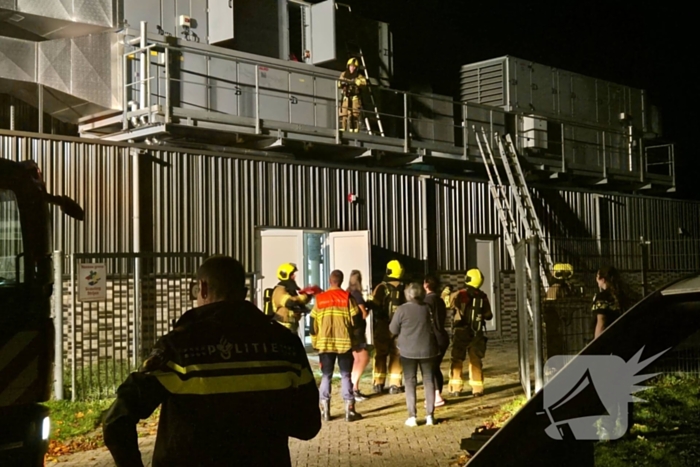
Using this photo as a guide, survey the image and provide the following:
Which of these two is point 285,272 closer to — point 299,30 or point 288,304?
point 288,304

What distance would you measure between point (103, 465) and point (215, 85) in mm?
9352

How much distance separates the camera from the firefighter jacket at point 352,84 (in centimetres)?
1722

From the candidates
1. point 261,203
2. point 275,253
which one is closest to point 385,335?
point 275,253

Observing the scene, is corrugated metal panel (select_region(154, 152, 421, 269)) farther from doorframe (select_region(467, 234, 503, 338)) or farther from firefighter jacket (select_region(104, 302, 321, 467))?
firefighter jacket (select_region(104, 302, 321, 467))

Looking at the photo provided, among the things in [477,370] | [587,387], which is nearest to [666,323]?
[587,387]

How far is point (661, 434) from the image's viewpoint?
234cm

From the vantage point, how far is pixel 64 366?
10.8 m

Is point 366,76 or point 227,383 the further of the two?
point 366,76

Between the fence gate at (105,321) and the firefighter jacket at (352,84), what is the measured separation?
6.84 metres

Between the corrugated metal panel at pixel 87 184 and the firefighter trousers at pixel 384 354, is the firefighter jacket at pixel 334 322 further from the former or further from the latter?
the corrugated metal panel at pixel 87 184

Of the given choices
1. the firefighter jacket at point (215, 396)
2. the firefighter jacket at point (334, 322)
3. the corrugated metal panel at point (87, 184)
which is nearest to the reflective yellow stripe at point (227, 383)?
the firefighter jacket at point (215, 396)

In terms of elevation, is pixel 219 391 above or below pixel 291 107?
below

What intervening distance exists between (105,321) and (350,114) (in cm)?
822
